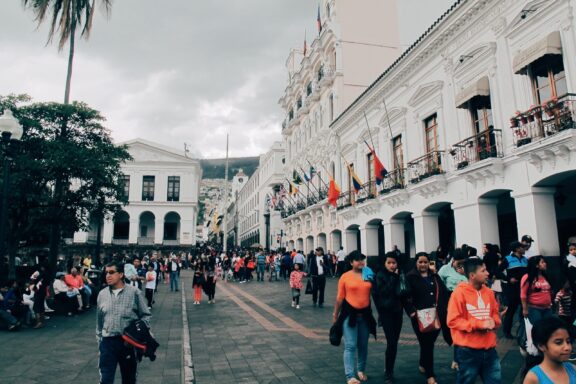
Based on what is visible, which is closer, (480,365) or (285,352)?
(480,365)

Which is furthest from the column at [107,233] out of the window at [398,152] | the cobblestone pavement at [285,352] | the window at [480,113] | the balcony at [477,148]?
the window at [480,113]

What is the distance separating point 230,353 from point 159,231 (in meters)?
46.2

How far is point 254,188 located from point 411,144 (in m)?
47.3

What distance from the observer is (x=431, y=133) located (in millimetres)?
16719

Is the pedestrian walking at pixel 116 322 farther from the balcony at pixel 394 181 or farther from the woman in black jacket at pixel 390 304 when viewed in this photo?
the balcony at pixel 394 181

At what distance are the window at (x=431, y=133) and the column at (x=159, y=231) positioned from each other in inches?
1576

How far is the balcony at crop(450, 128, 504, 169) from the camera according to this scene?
41.0 ft

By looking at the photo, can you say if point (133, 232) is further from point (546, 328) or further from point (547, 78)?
point (546, 328)

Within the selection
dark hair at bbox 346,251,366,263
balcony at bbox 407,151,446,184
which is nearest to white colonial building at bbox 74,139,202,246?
balcony at bbox 407,151,446,184

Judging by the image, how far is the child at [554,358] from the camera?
7.41 feet

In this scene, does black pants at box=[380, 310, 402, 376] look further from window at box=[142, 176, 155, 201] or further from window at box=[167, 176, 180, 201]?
window at box=[142, 176, 155, 201]

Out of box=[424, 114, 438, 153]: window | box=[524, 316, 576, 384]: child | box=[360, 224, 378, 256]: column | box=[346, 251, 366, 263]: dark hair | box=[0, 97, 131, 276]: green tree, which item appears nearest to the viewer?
box=[524, 316, 576, 384]: child

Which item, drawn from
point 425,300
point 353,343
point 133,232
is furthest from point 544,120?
point 133,232

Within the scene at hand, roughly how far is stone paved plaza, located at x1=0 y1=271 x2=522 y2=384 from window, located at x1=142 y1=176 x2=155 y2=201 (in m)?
42.0
